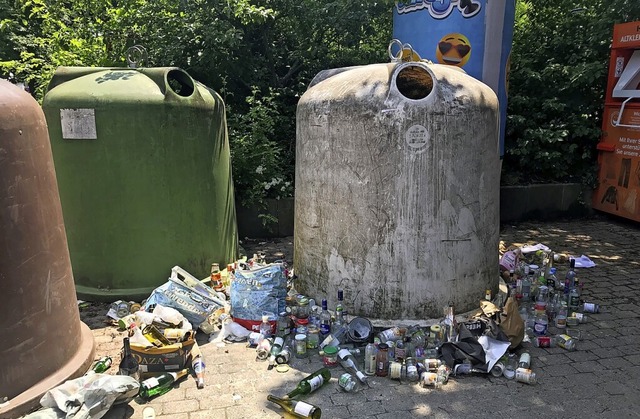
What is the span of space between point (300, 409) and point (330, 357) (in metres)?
0.64

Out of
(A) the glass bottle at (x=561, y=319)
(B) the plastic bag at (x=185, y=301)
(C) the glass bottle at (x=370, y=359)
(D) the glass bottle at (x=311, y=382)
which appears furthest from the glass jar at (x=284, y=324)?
(A) the glass bottle at (x=561, y=319)

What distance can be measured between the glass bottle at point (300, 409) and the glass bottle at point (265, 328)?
0.82 meters

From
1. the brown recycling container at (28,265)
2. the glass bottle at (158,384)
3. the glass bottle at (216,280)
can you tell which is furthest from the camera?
the glass bottle at (216,280)

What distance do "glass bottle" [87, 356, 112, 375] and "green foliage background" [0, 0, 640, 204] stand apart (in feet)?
9.99

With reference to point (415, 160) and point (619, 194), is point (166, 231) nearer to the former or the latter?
point (415, 160)

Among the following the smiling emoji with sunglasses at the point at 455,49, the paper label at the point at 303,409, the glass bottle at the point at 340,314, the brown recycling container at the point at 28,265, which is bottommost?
the paper label at the point at 303,409

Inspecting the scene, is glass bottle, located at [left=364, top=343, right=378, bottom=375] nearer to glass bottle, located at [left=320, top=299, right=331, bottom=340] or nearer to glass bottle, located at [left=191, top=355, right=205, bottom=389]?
glass bottle, located at [left=320, top=299, right=331, bottom=340]

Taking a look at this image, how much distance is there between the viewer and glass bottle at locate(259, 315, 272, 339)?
366cm

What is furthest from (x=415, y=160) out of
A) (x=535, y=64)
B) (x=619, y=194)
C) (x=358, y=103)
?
(x=535, y=64)

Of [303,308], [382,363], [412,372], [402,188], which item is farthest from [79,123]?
[412,372]

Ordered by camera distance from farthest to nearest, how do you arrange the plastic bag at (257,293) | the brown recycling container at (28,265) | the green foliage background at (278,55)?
the green foliage background at (278,55) < the plastic bag at (257,293) < the brown recycling container at (28,265)

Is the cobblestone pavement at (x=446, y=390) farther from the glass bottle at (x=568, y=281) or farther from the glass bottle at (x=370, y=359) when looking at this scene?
the glass bottle at (x=568, y=281)

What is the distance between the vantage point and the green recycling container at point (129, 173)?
3.99 metres

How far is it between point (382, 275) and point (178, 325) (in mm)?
1455
